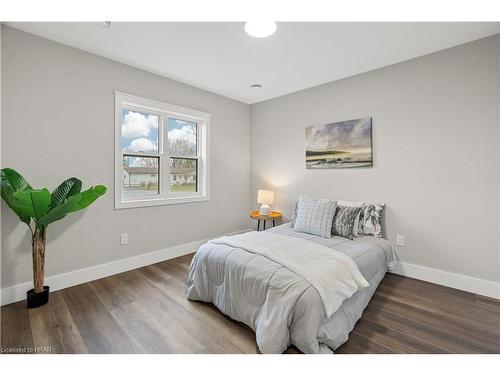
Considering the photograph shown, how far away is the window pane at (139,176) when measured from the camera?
3.12m

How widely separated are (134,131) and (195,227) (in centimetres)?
164

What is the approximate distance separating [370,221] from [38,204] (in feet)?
11.0

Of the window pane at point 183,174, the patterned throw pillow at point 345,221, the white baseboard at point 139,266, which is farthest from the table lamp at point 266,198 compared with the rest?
the white baseboard at point 139,266

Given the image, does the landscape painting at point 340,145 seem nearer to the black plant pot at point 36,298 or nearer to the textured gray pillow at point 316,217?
the textured gray pillow at point 316,217

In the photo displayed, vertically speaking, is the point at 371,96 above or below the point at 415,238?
above

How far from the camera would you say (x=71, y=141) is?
2.56m

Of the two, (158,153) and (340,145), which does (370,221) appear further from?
(158,153)

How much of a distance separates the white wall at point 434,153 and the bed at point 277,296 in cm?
77

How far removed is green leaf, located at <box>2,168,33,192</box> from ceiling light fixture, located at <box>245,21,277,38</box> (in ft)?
7.81

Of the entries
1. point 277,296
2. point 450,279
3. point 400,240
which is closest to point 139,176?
point 277,296
